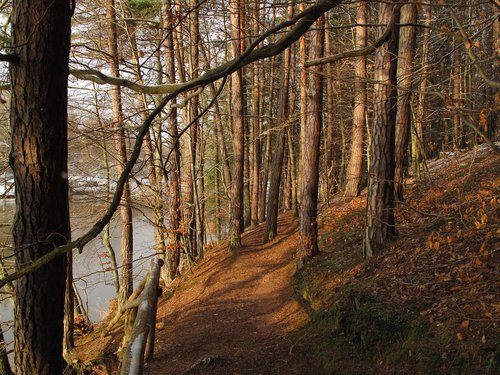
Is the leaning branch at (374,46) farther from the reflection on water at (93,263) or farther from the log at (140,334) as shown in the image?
the reflection on water at (93,263)

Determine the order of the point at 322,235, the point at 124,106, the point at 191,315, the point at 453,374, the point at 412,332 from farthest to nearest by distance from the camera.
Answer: the point at 124,106, the point at 322,235, the point at 191,315, the point at 412,332, the point at 453,374

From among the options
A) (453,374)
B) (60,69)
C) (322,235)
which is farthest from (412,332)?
(322,235)

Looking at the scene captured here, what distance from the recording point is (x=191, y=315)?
8852mm

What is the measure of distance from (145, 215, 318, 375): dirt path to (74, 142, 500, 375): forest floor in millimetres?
26

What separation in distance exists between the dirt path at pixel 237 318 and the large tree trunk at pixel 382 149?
2.07 m

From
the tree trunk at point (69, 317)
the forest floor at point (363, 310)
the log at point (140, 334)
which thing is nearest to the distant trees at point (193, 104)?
the log at point (140, 334)

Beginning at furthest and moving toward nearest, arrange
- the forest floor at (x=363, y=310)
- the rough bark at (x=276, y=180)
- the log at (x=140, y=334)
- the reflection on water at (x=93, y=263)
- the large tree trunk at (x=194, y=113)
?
the rough bark at (x=276, y=180)
the reflection on water at (x=93, y=263)
the large tree trunk at (x=194, y=113)
the forest floor at (x=363, y=310)
the log at (x=140, y=334)

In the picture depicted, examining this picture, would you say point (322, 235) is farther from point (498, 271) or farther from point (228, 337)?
point (498, 271)

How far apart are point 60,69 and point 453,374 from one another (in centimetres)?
454

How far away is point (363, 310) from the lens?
5719 millimetres

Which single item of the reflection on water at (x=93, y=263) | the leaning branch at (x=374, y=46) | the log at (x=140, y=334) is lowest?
the reflection on water at (x=93, y=263)

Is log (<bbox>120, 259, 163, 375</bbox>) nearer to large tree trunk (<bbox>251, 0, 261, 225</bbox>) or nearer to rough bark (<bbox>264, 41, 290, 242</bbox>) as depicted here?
rough bark (<bbox>264, 41, 290, 242</bbox>)

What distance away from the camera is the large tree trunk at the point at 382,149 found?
7.18m

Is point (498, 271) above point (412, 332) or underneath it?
above
